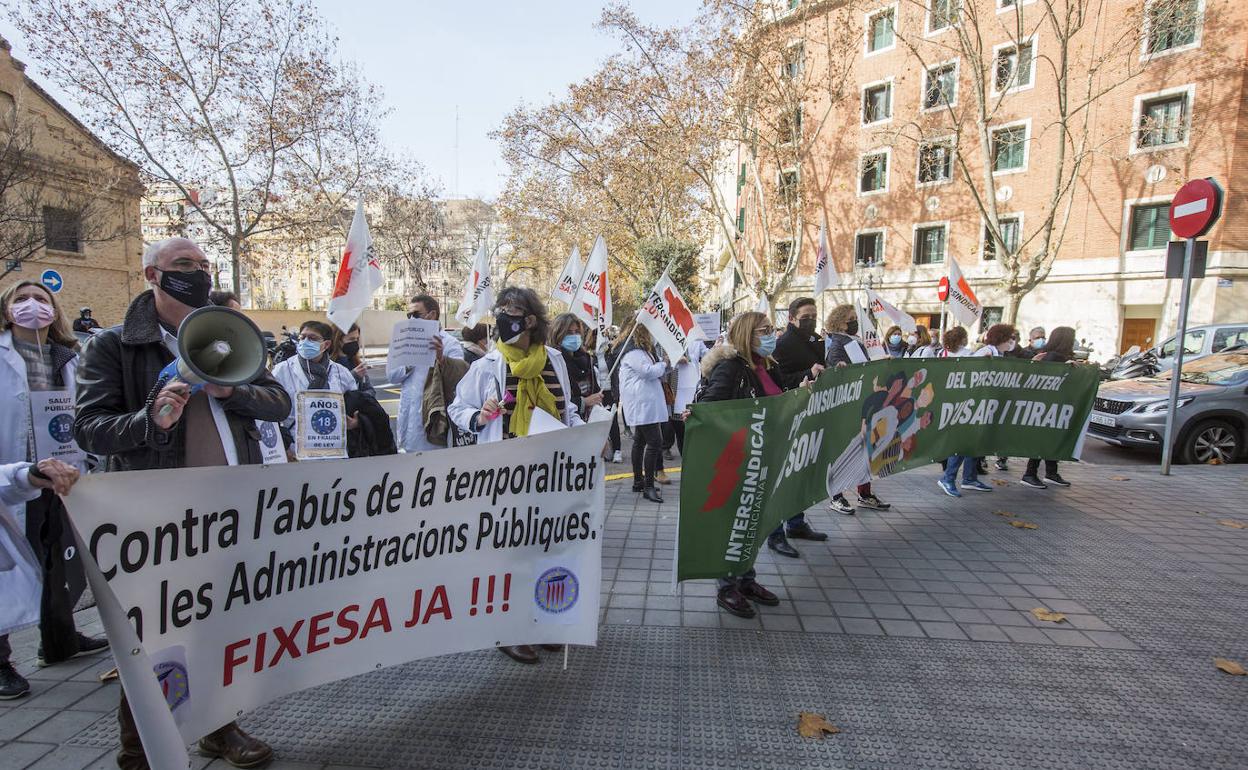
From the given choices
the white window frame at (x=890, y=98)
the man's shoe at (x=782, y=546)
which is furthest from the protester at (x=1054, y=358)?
the white window frame at (x=890, y=98)

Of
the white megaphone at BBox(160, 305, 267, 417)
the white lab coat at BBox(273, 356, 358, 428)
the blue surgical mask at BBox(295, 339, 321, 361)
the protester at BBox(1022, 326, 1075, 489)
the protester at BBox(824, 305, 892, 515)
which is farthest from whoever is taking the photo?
the protester at BBox(1022, 326, 1075, 489)

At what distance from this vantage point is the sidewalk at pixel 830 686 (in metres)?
2.63

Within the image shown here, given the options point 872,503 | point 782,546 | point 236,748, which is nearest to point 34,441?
point 236,748

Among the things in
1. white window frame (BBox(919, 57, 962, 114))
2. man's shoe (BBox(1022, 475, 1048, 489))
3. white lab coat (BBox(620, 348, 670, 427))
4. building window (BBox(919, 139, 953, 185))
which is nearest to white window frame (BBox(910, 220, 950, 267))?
building window (BBox(919, 139, 953, 185))

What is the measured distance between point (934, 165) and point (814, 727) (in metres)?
29.6

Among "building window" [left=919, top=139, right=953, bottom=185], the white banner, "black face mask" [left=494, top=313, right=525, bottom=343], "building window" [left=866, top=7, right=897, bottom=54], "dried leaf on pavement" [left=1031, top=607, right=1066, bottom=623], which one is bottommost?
"dried leaf on pavement" [left=1031, top=607, right=1066, bottom=623]

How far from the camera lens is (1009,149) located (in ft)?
85.5

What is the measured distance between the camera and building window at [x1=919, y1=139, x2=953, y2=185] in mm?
26312

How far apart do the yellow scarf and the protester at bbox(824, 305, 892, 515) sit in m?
3.29

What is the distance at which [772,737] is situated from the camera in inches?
107

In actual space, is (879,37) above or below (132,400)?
above

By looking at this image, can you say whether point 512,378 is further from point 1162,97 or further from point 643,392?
point 1162,97

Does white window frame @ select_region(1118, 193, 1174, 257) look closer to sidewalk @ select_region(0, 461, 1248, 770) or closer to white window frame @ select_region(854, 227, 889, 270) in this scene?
white window frame @ select_region(854, 227, 889, 270)

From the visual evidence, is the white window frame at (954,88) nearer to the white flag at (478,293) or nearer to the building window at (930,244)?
the building window at (930,244)
